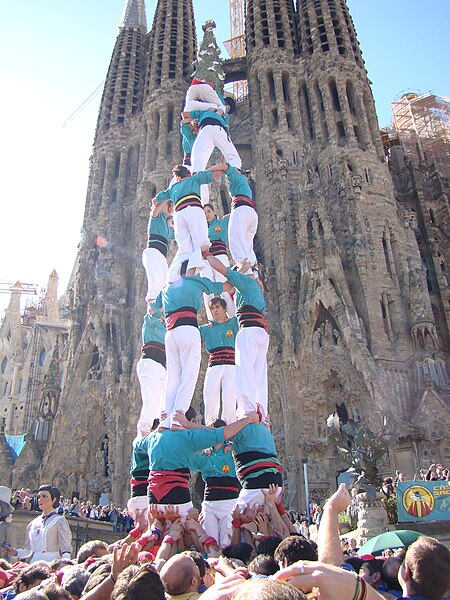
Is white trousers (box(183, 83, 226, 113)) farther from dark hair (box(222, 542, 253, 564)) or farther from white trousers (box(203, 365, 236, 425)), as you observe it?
dark hair (box(222, 542, 253, 564))

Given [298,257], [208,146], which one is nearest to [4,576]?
[208,146]

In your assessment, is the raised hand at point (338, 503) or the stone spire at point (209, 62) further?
the stone spire at point (209, 62)

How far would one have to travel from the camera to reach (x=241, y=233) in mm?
11469

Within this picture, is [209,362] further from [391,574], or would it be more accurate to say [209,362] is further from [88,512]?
[88,512]

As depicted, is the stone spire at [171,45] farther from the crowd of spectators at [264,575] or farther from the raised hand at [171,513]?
the crowd of spectators at [264,575]

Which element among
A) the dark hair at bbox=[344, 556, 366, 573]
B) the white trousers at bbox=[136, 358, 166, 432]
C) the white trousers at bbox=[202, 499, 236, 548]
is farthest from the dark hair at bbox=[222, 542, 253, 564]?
the white trousers at bbox=[136, 358, 166, 432]

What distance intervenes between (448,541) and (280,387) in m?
13.4

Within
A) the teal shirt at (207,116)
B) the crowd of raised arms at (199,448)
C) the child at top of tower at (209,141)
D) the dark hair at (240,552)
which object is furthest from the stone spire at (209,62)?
the dark hair at (240,552)

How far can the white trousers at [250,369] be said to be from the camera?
9.32m

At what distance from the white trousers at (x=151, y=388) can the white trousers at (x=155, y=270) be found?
1.50m

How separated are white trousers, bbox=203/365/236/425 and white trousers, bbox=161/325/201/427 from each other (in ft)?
2.66

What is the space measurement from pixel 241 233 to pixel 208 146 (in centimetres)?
224

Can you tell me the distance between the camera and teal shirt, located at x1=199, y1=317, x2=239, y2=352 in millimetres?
10547

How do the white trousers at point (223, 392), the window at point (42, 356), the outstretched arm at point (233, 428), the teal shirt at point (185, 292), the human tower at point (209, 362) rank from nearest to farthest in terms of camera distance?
the outstretched arm at point (233, 428) → the human tower at point (209, 362) → the teal shirt at point (185, 292) → the white trousers at point (223, 392) → the window at point (42, 356)
